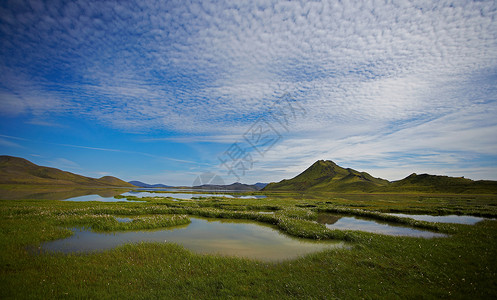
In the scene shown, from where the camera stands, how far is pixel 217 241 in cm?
1694

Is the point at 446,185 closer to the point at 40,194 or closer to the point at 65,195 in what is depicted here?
the point at 65,195

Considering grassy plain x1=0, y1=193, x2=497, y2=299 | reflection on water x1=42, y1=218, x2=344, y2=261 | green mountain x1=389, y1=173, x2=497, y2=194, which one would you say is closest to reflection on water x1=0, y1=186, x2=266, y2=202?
reflection on water x1=42, y1=218, x2=344, y2=261

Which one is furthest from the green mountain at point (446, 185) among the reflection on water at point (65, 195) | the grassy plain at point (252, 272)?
the grassy plain at point (252, 272)

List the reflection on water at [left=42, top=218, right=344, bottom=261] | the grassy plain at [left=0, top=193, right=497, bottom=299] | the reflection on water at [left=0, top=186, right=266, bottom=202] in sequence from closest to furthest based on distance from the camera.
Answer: the grassy plain at [left=0, top=193, right=497, bottom=299] → the reflection on water at [left=42, top=218, right=344, bottom=261] → the reflection on water at [left=0, top=186, right=266, bottom=202]

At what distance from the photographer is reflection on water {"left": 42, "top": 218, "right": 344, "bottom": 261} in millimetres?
13711

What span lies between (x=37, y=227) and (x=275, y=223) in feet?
72.3

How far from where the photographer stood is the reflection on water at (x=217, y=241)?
1371 centimetres

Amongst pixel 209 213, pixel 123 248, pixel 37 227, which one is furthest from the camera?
pixel 209 213

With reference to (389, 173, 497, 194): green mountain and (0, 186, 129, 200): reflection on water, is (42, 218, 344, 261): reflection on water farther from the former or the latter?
(389, 173, 497, 194): green mountain

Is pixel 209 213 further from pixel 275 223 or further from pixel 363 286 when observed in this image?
pixel 363 286

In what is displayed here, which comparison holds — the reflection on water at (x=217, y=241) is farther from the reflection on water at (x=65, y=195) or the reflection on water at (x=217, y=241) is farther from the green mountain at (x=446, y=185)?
the green mountain at (x=446, y=185)

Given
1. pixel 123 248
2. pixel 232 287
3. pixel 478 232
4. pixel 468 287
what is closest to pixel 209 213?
pixel 123 248

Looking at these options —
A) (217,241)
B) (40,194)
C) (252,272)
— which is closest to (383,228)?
(217,241)

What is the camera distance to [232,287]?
27.8ft
